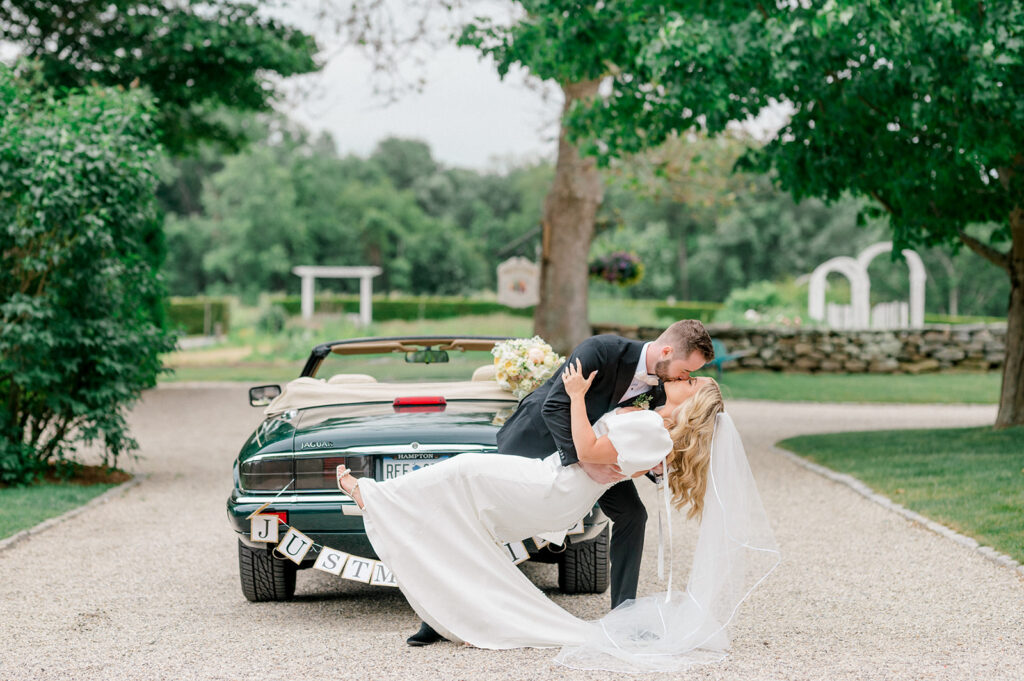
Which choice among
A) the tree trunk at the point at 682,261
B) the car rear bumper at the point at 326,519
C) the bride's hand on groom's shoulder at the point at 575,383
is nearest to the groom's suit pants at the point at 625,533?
the car rear bumper at the point at 326,519

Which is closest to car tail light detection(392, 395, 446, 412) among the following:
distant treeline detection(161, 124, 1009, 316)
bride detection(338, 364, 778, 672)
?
bride detection(338, 364, 778, 672)

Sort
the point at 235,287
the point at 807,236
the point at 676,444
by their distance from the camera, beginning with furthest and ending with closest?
1. the point at 807,236
2. the point at 235,287
3. the point at 676,444

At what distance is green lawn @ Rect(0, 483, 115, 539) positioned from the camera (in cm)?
867

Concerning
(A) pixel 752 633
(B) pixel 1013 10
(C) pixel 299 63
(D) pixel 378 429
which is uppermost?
(C) pixel 299 63

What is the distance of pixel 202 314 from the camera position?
48469 millimetres

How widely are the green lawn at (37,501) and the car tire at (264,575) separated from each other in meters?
2.86

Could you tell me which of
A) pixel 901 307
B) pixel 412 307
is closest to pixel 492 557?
pixel 901 307

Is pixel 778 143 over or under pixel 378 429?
over

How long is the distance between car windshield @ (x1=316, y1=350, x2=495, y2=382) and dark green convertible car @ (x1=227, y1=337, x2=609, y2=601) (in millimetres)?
145

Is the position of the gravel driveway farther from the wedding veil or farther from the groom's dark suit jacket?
the groom's dark suit jacket

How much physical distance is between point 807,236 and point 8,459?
2329 inches

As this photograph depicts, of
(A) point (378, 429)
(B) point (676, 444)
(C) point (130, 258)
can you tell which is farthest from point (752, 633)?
(C) point (130, 258)

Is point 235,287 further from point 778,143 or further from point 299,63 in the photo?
point 778,143

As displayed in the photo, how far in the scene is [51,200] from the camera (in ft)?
32.5
